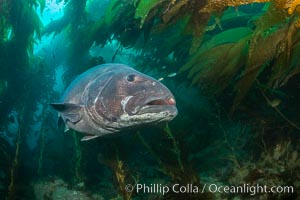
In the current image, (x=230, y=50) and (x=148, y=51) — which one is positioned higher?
(x=148, y=51)

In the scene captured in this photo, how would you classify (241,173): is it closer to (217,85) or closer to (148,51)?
(217,85)

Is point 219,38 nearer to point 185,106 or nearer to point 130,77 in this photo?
point 130,77

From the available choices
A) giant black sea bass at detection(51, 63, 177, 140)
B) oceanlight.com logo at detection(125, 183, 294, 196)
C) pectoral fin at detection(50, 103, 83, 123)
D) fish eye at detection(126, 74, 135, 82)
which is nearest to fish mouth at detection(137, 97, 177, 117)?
giant black sea bass at detection(51, 63, 177, 140)

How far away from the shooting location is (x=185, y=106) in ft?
22.7

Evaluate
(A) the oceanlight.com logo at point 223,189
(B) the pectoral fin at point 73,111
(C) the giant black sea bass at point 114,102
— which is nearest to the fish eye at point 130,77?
(C) the giant black sea bass at point 114,102

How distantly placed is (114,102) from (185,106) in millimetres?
3689

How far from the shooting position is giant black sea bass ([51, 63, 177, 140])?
10.1 feet

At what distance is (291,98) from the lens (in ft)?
15.2

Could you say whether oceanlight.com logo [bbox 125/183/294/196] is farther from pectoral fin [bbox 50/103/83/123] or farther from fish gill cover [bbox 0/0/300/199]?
pectoral fin [bbox 50/103/83/123]

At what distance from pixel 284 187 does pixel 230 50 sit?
1.95 m

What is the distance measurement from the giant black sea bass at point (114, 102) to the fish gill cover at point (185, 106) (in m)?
0.35

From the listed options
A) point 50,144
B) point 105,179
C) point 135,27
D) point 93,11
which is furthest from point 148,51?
point 93,11

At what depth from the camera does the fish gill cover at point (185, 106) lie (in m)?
3.07

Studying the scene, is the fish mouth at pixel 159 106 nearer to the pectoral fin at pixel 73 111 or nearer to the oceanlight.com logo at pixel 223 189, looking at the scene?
the pectoral fin at pixel 73 111
